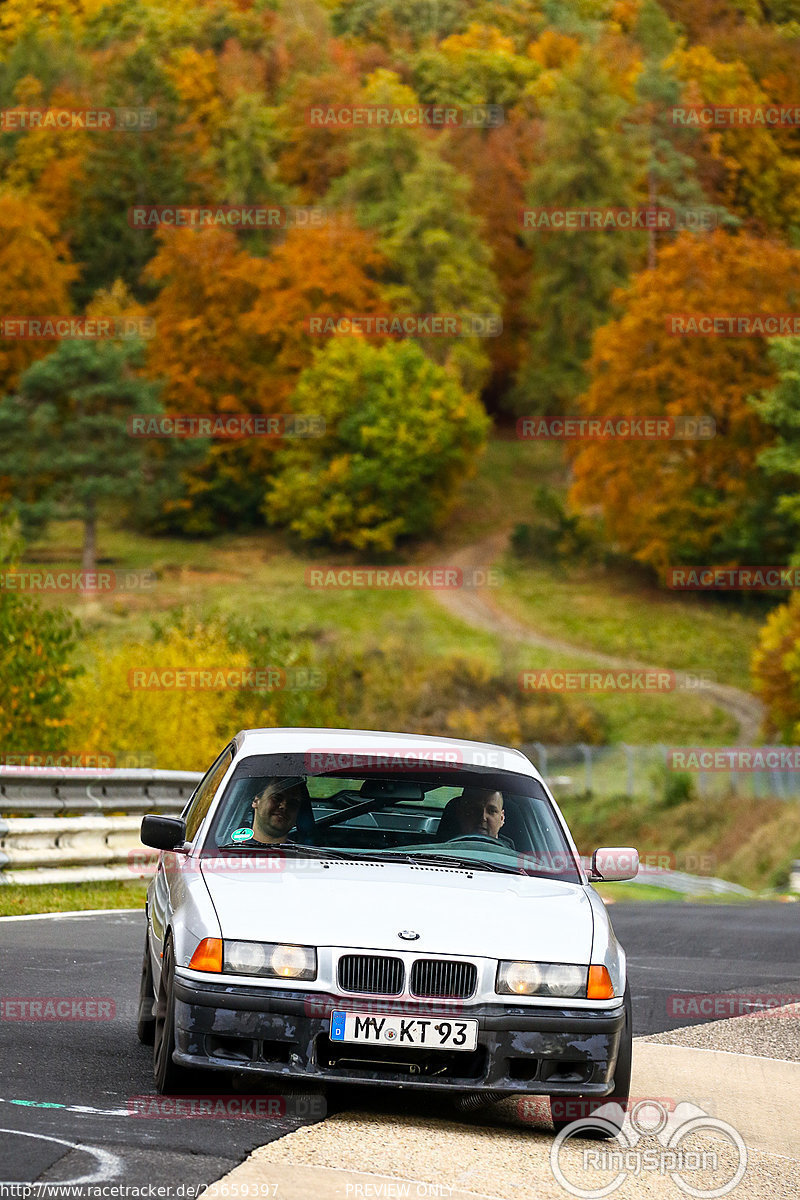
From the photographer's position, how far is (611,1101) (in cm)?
750

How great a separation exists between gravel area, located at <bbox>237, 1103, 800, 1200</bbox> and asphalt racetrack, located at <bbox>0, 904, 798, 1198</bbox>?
0.53ft

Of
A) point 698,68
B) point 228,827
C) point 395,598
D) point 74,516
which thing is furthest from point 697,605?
point 228,827

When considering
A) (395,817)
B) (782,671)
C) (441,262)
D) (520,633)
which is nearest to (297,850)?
(395,817)

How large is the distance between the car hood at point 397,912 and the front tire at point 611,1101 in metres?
0.43

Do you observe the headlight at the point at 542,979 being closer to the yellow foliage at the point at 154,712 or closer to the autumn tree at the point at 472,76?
the yellow foliage at the point at 154,712

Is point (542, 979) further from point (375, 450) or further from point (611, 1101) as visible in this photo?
point (375, 450)

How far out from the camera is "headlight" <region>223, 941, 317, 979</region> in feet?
23.0

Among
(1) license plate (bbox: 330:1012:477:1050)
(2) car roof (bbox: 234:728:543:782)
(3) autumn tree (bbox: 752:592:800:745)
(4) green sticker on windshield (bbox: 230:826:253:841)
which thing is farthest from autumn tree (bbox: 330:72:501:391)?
(1) license plate (bbox: 330:1012:477:1050)

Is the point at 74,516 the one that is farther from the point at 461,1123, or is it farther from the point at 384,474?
the point at 461,1123

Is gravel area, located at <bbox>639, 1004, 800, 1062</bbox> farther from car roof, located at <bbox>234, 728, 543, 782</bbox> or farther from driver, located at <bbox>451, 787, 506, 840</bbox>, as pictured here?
driver, located at <bbox>451, 787, 506, 840</bbox>

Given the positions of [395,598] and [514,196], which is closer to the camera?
[395,598]

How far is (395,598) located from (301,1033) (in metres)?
80.2

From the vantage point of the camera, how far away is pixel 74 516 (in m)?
91.4

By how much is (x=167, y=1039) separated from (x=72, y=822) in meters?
10.1
